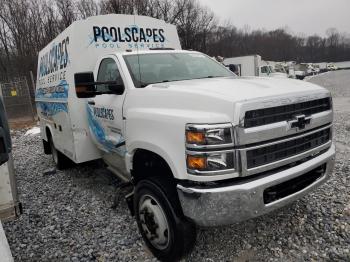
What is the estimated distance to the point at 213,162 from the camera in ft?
8.39

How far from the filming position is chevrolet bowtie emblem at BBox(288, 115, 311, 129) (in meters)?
2.85

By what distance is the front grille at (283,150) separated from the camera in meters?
2.67

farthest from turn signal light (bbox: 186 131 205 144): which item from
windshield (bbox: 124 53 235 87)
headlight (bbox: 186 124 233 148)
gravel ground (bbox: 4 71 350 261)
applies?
gravel ground (bbox: 4 71 350 261)

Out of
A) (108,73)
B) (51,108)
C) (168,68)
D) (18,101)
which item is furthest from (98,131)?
(18,101)

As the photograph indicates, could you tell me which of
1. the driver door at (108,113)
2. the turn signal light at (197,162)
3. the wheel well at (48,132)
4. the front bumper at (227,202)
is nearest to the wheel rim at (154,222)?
the front bumper at (227,202)

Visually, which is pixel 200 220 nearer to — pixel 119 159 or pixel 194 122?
pixel 194 122

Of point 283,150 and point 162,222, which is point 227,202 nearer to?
point 283,150

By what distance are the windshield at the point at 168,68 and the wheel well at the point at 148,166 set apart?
2.75 ft

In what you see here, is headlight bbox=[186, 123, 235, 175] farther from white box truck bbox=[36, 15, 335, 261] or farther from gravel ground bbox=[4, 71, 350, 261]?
gravel ground bbox=[4, 71, 350, 261]

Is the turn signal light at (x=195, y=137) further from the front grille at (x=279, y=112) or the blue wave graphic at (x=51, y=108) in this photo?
the blue wave graphic at (x=51, y=108)

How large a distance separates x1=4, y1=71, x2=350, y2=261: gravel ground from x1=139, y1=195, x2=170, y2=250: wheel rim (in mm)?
268

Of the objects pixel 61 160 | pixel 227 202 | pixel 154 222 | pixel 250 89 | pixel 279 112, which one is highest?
pixel 250 89

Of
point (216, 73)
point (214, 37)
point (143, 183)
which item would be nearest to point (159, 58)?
point (216, 73)

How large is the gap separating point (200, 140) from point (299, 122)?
99 centimetres
